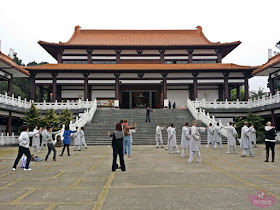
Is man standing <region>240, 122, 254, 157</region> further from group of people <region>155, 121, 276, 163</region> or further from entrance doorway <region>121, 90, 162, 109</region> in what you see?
entrance doorway <region>121, 90, 162, 109</region>

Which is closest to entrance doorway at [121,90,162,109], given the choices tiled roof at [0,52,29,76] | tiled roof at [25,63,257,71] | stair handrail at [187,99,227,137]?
tiled roof at [25,63,257,71]

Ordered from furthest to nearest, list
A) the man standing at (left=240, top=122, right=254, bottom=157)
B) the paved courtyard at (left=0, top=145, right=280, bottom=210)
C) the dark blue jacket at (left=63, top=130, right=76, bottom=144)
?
1. the dark blue jacket at (left=63, top=130, right=76, bottom=144)
2. the man standing at (left=240, top=122, right=254, bottom=157)
3. the paved courtyard at (left=0, top=145, right=280, bottom=210)

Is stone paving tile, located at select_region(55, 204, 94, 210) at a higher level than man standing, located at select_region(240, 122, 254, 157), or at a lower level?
lower

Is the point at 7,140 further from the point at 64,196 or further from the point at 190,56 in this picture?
the point at 190,56

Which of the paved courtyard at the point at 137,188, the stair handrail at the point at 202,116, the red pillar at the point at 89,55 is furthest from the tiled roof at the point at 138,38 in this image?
the paved courtyard at the point at 137,188

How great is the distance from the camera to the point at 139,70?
23.1m

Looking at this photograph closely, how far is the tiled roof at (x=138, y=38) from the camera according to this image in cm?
2636

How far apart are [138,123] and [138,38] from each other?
15303 mm

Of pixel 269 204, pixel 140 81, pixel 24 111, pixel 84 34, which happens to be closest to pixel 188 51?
pixel 140 81

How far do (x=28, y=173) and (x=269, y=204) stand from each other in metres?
5.34

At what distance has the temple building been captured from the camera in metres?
23.7

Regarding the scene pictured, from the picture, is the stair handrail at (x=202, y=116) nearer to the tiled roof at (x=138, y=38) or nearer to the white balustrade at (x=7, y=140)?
the tiled roof at (x=138, y=38)

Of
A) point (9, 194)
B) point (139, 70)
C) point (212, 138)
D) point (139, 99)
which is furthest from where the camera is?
point (139, 99)

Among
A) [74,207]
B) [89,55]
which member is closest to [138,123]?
[89,55]
